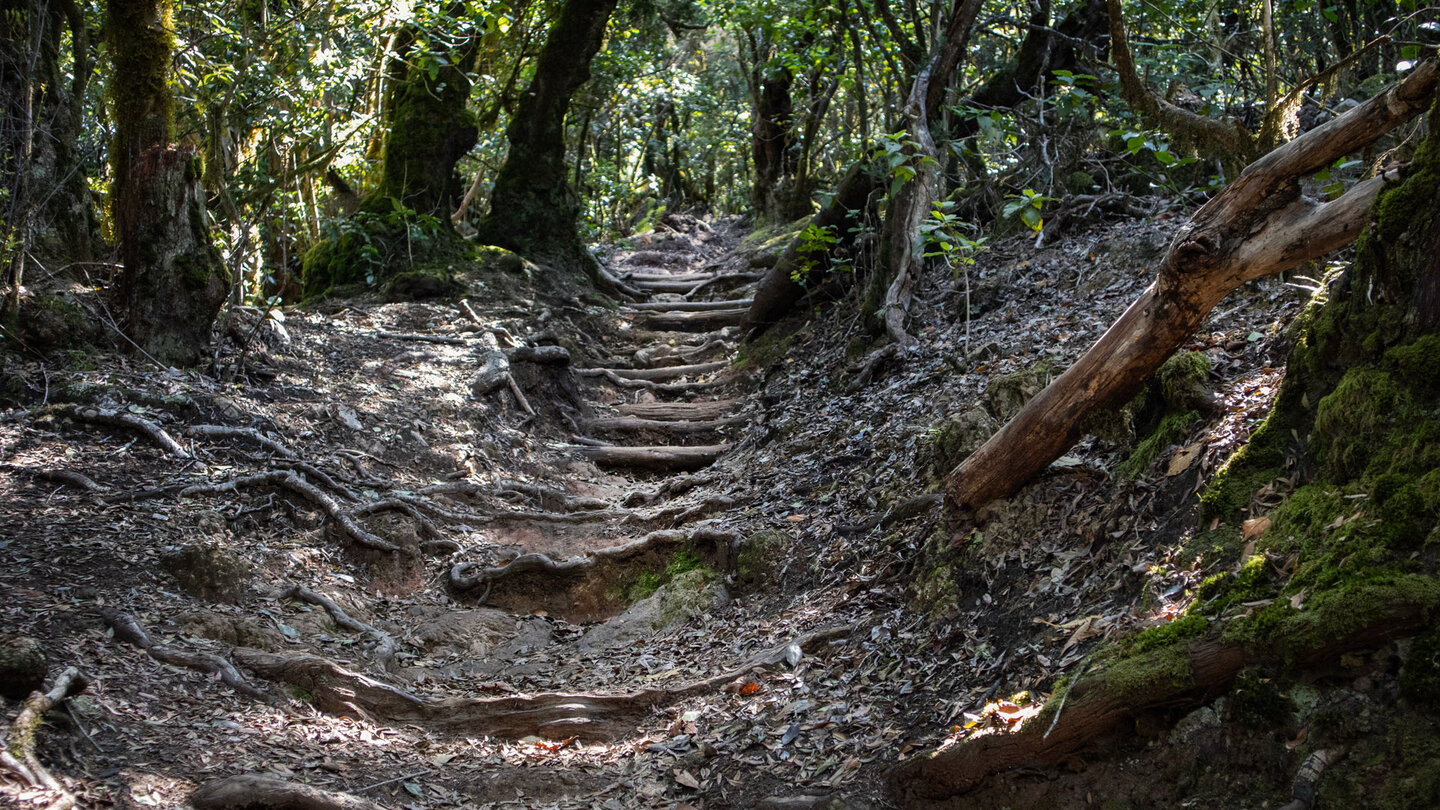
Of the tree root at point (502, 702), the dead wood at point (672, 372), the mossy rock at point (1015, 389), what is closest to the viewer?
the tree root at point (502, 702)

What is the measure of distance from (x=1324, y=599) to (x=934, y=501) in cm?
270

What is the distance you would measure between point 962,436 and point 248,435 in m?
5.01

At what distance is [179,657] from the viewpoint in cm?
419

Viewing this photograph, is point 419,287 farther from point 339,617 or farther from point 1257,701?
point 1257,701

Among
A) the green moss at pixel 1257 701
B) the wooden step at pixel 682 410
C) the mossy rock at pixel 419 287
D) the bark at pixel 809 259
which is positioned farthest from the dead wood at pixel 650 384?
the green moss at pixel 1257 701

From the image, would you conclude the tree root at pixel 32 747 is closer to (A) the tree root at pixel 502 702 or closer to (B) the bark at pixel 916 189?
(A) the tree root at pixel 502 702

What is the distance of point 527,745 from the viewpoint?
465 centimetres

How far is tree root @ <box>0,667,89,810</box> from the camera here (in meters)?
2.90

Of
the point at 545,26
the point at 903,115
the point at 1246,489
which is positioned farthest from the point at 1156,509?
the point at 545,26

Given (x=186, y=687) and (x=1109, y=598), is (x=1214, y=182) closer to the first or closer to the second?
(x=1109, y=598)

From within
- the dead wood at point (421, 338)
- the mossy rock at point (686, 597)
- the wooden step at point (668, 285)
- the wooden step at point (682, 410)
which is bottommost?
the mossy rock at point (686, 597)

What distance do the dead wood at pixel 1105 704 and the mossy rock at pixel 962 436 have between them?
7.17 ft

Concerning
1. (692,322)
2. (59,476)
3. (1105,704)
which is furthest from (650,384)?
(1105,704)

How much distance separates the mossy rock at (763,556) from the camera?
602 centimetres
